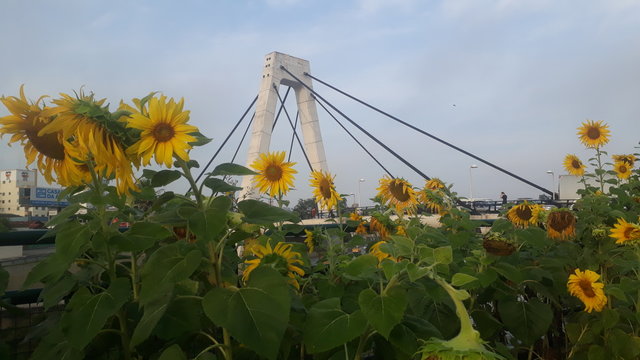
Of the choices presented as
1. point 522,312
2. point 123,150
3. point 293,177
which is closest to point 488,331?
point 522,312

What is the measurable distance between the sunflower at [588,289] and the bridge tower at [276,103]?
41.6 ft

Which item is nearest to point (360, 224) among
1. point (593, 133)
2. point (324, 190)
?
point (324, 190)

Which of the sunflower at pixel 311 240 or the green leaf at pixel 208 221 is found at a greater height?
the green leaf at pixel 208 221

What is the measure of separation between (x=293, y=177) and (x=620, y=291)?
92 centimetres

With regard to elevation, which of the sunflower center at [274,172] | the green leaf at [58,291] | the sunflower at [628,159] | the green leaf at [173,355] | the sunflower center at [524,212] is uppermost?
the sunflower at [628,159]

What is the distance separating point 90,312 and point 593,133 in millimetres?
3335

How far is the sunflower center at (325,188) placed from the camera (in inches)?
72.3

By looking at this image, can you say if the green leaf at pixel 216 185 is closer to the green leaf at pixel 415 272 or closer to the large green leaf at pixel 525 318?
the green leaf at pixel 415 272

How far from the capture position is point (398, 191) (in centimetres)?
203

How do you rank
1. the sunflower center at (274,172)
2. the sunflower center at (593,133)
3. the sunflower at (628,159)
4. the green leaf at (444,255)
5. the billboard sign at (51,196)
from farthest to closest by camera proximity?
the sunflower center at (593,133) → the sunflower at (628,159) → the sunflower center at (274,172) → the billboard sign at (51,196) → the green leaf at (444,255)

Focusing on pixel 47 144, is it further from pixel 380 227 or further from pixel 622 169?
pixel 622 169

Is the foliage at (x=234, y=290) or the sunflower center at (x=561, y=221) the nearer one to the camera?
the foliage at (x=234, y=290)

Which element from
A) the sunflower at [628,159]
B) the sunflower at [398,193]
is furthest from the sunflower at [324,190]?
the sunflower at [628,159]

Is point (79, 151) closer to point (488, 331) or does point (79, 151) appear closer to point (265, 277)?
point (265, 277)
